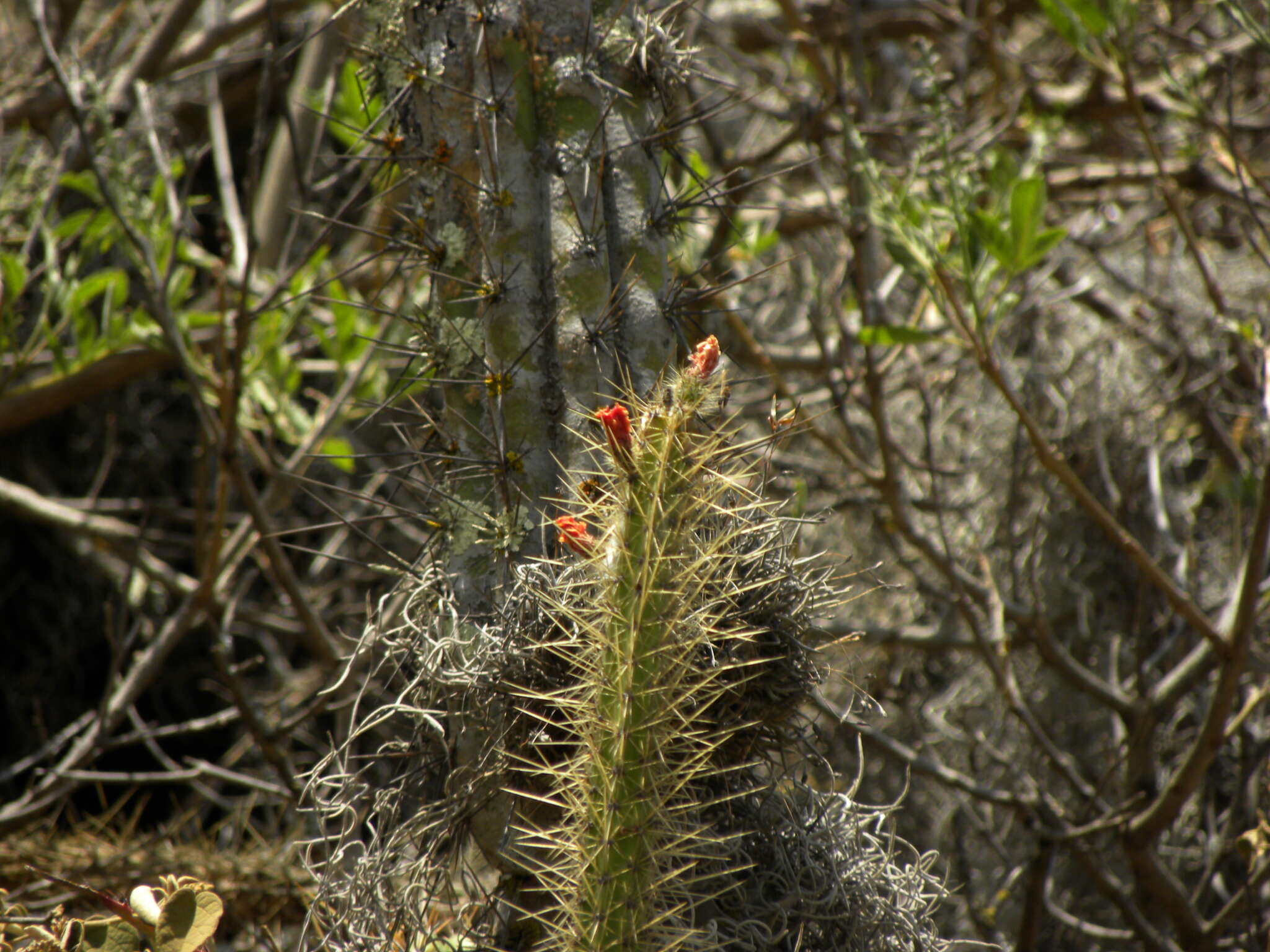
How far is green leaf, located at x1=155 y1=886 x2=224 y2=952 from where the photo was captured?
3.15 feet

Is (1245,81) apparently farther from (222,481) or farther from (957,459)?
(222,481)

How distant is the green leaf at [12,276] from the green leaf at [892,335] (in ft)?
5.02

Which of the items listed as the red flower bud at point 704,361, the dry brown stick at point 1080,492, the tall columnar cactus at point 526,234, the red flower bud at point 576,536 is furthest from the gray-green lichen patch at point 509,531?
the dry brown stick at point 1080,492

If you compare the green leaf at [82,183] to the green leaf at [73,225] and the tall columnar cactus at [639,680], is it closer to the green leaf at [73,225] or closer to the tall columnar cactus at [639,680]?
the green leaf at [73,225]

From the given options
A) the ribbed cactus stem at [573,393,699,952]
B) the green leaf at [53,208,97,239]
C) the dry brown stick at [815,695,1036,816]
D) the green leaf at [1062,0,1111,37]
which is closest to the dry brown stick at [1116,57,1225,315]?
the green leaf at [1062,0,1111,37]

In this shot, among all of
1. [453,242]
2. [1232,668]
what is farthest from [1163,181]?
[453,242]

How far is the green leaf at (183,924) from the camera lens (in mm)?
961

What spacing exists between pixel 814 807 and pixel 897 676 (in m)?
1.87

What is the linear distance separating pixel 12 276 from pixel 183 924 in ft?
4.60

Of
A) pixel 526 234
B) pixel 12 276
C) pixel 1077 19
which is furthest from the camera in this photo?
pixel 1077 19

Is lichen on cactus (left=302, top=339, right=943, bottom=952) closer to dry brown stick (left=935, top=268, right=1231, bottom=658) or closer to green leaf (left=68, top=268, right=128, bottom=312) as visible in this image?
dry brown stick (left=935, top=268, right=1231, bottom=658)

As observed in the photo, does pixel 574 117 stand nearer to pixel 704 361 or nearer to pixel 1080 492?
pixel 704 361

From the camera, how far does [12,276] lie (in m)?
1.89

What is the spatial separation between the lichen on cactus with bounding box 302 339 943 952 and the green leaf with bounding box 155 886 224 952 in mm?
120
